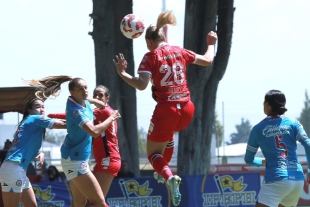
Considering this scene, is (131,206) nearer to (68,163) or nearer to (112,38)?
(112,38)

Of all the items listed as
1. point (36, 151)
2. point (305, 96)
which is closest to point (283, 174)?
point (36, 151)

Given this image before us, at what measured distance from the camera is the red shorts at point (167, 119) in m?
8.12

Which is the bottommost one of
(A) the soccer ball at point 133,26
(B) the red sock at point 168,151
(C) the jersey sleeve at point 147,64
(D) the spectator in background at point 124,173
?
(D) the spectator in background at point 124,173

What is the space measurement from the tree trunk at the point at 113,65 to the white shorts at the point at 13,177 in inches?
307

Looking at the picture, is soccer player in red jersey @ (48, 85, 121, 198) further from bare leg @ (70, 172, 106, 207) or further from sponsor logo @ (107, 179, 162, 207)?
sponsor logo @ (107, 179, 162, 207)

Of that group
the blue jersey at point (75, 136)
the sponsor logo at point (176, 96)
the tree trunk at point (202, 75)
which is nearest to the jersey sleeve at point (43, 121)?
the blue jersey at point (75, 136)

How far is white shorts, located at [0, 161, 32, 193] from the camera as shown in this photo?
8516 mm

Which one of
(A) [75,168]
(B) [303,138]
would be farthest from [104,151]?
(B) [303,138]

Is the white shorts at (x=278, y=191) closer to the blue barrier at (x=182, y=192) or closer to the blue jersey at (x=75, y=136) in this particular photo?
the blue jersey at (x=75, y=136)

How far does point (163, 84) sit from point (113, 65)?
841cm

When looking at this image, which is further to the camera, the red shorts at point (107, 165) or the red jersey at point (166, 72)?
the red shorts at point (107, 165)

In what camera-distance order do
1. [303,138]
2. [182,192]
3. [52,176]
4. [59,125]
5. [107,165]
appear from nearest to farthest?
[303,138] < [59,125] < [107,165] < [182,192] < [52,176]

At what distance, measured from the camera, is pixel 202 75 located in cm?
1731

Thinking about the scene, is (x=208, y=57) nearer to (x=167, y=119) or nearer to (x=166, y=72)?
(x=166, y=72)
